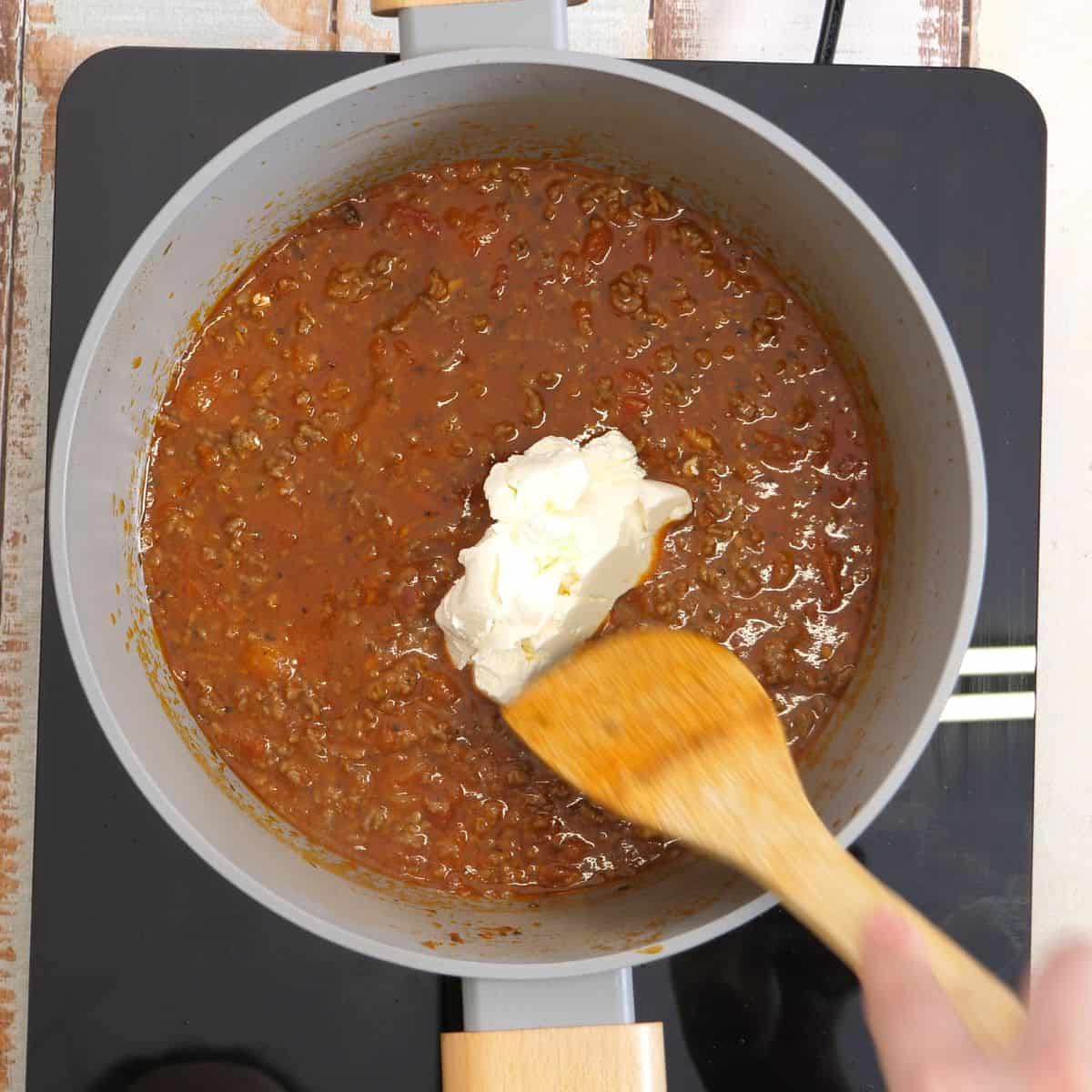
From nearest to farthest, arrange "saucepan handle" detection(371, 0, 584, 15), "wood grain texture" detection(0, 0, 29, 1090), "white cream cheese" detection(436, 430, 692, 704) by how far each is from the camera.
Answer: "saucepan handle" detection(371, 0, 584, 15)
"white cream cheese" detection(436, 430, 692, 704)
"wood grain texture" detection(0, 0, 29, 1090)

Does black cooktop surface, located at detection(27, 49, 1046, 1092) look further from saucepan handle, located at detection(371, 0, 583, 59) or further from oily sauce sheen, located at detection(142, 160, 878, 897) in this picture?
saucepan handle, located at detection(371, 0, 583, 59)

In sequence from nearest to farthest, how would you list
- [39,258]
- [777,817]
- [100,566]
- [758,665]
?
1. [777,817]
2. [100,566]
3. [758,665]
4. [39,258]

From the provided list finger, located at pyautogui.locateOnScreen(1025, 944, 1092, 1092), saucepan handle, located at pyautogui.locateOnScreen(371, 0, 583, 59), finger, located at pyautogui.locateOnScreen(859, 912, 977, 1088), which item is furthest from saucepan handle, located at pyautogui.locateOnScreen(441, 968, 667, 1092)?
saucepan handle, located at pyautogui.locateOnScreen(371, 0, 583, 59)

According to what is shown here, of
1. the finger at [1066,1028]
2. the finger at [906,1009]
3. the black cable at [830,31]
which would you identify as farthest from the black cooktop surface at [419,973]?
the finger at [1066,1028]

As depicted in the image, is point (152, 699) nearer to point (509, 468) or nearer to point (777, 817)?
point (509, 468)

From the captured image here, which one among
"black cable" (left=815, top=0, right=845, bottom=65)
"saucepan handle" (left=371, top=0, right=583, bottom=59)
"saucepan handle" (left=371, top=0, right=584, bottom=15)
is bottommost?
"saucepan handle" (left=371, top=0, right=583, bottom=59)

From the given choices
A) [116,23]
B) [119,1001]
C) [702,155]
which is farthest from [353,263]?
[119,1001]

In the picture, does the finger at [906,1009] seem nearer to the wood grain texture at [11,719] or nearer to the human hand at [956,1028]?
the human hand at [956,1028]
